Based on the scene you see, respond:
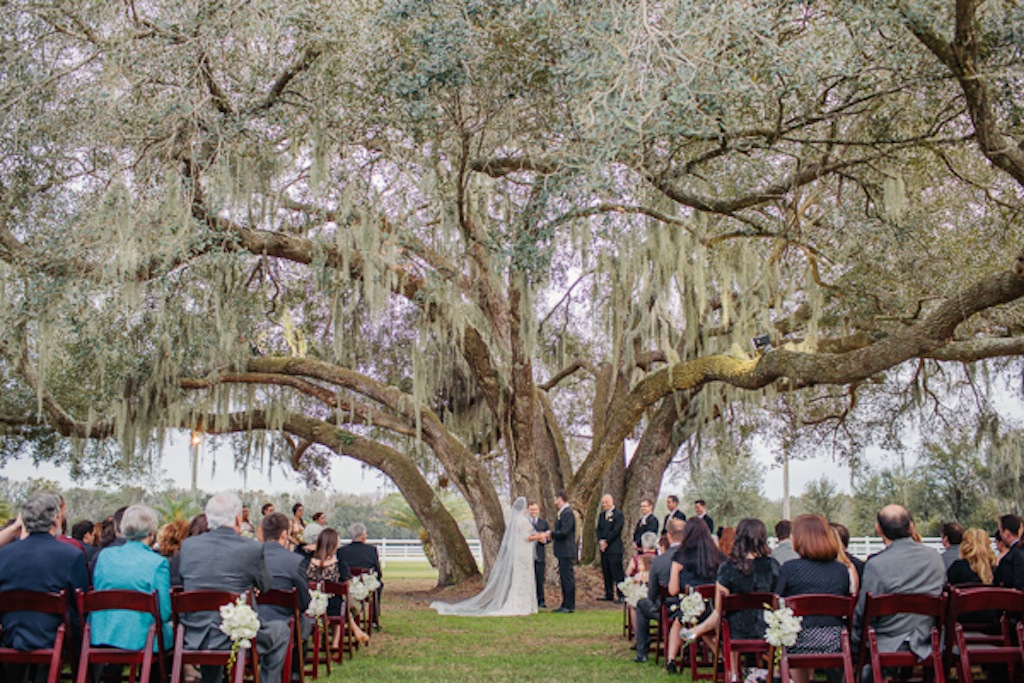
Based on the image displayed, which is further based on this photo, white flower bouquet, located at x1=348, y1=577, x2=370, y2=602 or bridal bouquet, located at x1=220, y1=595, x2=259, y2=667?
white flower bouquet, located at x1=348, y1=577, x2=370, y2=602

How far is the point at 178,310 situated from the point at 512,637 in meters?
5.74

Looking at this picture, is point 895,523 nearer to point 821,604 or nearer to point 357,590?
Result: point 821,604

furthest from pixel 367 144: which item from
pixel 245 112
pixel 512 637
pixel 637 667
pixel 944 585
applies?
pixel 944 585

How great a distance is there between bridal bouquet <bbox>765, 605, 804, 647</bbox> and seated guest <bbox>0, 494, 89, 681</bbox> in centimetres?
348

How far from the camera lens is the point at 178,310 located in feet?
38.0

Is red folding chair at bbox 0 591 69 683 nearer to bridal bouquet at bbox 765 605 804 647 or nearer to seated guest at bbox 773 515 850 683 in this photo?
bridal bouquet at bbox 765 605 804 647

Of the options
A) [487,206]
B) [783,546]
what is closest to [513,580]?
[487,206]

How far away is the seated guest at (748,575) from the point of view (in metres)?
5.52

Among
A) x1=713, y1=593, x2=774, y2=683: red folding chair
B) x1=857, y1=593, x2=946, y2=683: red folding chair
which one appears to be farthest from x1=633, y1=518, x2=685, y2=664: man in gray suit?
x1=857, y1=593, x2=946, y2=683: red folding chair

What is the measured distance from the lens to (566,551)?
11.5 metres

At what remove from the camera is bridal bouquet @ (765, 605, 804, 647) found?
4699 millimetres

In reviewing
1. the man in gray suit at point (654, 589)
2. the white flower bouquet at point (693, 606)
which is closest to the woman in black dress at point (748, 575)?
the white flower bouquet at point (693, 606)

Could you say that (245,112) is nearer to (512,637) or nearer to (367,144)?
(367,144)

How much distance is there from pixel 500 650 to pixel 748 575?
317 cm
